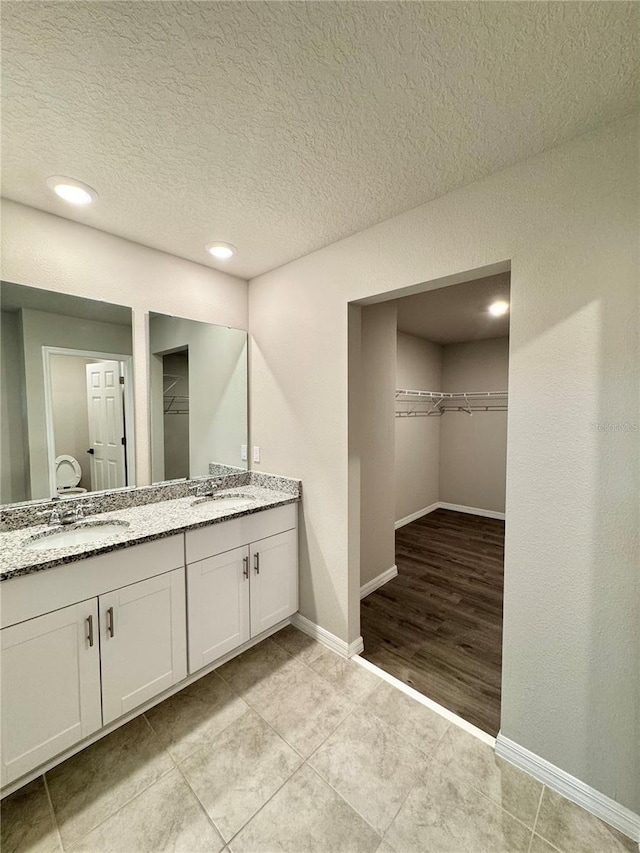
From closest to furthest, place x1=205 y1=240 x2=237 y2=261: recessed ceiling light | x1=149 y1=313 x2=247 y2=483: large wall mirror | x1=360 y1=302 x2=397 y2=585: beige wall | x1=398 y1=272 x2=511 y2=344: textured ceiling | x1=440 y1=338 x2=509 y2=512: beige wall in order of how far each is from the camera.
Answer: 1. x1=205 y1=240 x2=237 y2=261: recessed ceiling light
2. x1=149 y1=313 x2=247 y2=483: large wall mirror
3. x1=360 y1=302 x2=397 y2=585: beige wall
4. x1=398 y1=272 x2=511 y2=344: textured ceiling
5. x1=440 y1=338 x2=509 y2=512: beige wall

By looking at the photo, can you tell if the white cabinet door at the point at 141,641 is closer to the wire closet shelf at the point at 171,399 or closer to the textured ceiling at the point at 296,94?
the wire closet shelf at the point at 171,399

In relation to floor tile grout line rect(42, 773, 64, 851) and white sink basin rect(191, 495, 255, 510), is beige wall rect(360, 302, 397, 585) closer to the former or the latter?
white sink basin rect(191, 495, 255, 510)

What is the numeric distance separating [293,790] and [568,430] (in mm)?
1747

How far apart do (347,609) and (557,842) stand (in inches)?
45.4

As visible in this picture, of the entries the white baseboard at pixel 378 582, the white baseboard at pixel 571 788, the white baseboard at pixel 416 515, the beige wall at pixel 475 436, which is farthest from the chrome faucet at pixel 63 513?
the beige wall at pixel 475 436

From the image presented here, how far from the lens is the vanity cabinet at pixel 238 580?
71.4 inches

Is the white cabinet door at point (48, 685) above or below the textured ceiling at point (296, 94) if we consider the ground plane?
below

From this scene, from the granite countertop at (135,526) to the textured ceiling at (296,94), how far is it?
156 centimetres

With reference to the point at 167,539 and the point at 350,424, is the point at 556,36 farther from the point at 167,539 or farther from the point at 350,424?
the point at 167,539

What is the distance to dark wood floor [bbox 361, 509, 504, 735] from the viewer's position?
1.86 m

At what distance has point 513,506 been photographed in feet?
4.73

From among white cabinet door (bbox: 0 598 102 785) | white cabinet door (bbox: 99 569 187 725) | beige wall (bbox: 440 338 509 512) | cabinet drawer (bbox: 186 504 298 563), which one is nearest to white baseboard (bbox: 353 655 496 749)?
cabinet drawer (bbox: 186 504 298 563)

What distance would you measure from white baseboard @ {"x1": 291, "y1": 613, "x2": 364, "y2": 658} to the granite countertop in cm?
83

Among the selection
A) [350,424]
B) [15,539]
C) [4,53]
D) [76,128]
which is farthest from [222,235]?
[15,539]
